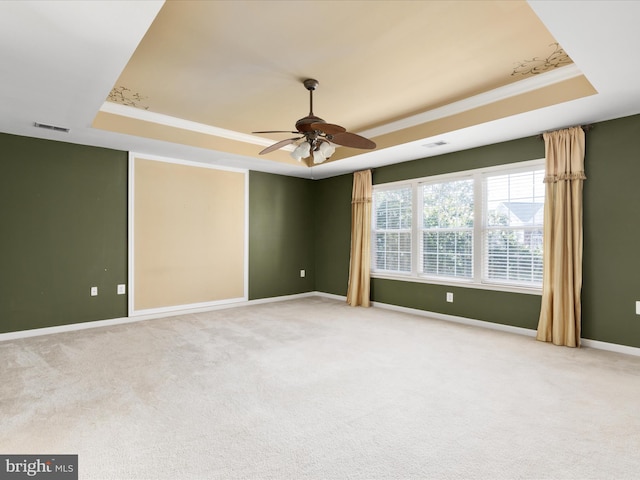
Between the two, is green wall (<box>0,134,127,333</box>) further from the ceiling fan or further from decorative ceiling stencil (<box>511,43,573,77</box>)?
decorative ceiling stencil (<box>511,43,573,77</box>)

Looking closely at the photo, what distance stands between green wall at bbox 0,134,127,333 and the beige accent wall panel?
243 millimetres

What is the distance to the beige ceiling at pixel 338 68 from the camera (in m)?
2.36

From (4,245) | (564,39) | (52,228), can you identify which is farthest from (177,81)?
(564,39)

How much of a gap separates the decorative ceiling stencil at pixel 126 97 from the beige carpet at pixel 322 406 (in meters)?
2.71

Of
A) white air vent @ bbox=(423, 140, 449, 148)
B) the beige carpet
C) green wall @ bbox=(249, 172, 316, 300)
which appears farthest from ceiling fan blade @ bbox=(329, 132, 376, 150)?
green wall @ bbox=(249, 172, 316, 300)

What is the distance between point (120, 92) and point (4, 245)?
2.32m

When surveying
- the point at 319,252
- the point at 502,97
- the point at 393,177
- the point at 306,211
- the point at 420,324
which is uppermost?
the point at 502,97

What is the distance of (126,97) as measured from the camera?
375 centimetres

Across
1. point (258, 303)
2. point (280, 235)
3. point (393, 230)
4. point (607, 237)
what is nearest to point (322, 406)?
point (607, 237)

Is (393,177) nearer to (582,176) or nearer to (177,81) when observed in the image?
(582,176)

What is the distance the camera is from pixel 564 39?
86.9 inches

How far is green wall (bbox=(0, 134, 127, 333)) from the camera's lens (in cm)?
411

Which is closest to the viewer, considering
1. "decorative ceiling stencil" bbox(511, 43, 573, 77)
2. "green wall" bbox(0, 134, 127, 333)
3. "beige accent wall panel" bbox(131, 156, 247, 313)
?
"decorative ceiling stencil" bbox(511, 43, 573, 77)

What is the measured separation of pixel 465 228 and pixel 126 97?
452cm
